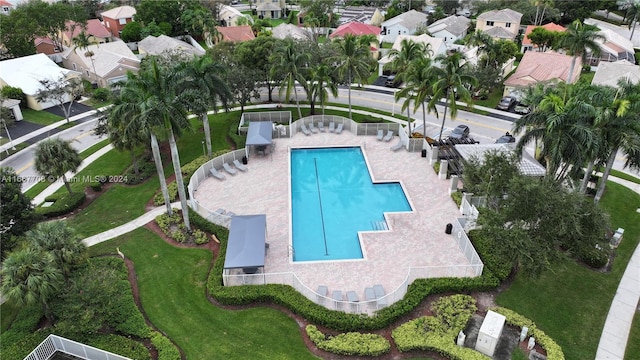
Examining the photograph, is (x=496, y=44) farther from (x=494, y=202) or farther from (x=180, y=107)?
(x=180, y=107)

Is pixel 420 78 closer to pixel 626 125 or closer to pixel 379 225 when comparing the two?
pixel 379 225

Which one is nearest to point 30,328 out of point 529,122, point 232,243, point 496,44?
point 232,243

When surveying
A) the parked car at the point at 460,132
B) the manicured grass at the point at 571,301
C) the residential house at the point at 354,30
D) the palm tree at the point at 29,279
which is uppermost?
the residential house at the point at 354,30

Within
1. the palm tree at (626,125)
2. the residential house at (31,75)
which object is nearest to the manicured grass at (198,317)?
the palm tree at (626,125)

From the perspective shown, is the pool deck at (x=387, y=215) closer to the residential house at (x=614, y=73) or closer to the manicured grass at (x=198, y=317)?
the manicured grass at (x=198, y=317)

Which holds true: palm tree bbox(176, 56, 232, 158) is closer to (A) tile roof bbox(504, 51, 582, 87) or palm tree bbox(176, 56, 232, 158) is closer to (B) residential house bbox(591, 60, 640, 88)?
(A) tile roof bbox(504, 51, 582, 87)

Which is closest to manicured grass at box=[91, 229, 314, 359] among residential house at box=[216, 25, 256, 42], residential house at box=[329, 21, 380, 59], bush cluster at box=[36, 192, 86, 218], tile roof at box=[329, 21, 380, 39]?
bush cluster at box=[36, 192, 86, 218]

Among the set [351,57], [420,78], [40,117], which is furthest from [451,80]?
[40,117]

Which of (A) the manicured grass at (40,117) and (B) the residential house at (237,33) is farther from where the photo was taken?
(B) the residential house at (237,33)
